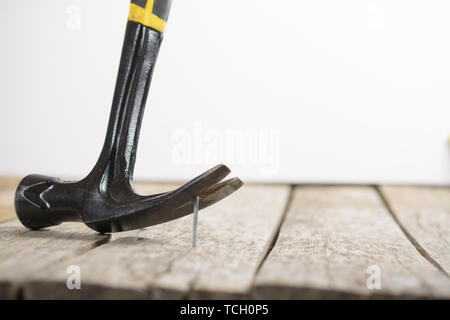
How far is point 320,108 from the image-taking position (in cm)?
219

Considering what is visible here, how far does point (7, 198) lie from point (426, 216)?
132cm

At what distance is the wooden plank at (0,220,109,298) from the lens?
0.62m

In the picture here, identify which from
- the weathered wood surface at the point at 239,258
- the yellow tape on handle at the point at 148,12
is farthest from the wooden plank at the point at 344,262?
the yellow tape on handle at the point at 148,12

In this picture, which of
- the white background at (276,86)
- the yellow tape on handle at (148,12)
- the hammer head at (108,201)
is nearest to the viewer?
the hammer head at (108,201)

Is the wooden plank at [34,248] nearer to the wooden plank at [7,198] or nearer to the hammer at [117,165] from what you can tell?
the hammer at [117,165]

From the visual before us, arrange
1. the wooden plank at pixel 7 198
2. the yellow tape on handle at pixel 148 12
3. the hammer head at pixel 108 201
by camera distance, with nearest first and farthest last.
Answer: the hammer head at pixel 108 201
the yellow tape on handle at pixel 148 12
the wooden plank at pixel 7 198

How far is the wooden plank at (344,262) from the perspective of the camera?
58cm

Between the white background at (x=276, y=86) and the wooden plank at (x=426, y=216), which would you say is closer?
the wooden plank at (x=426, y=216)

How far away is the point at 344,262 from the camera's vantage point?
72 cm

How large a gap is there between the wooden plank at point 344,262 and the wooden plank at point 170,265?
0.04m
